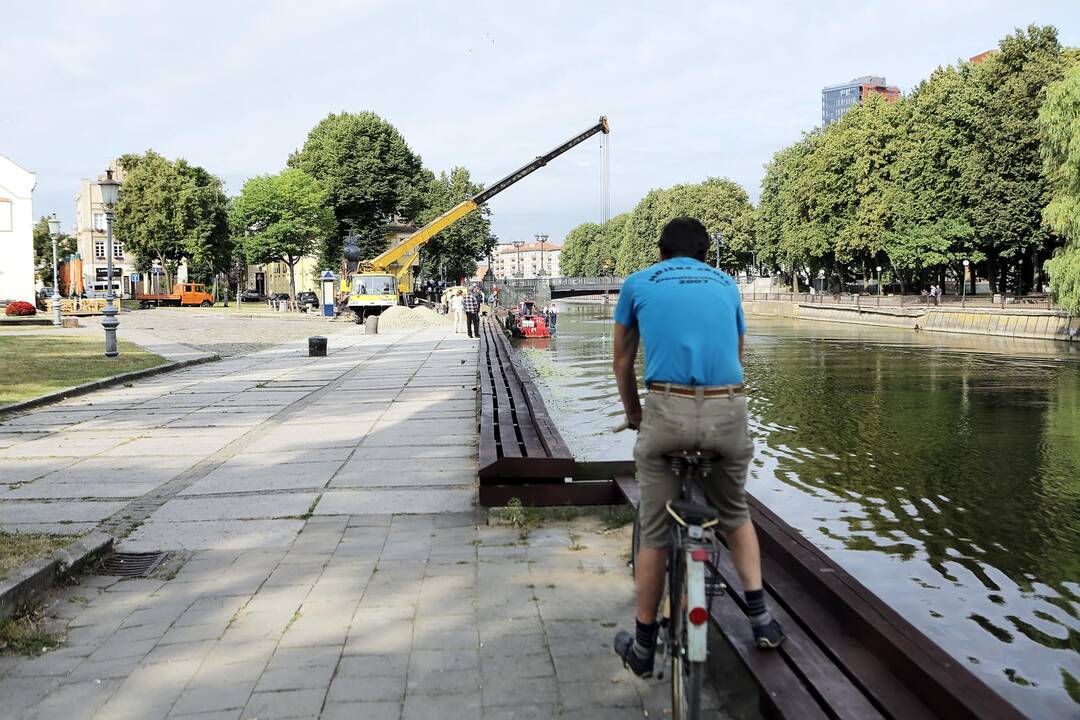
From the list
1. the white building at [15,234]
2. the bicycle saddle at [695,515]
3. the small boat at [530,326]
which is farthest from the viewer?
the white building at [15,234]

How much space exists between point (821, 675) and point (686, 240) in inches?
66.3

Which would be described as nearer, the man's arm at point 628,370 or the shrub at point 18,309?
the man's arm at point 628,370

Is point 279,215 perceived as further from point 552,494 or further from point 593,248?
point 593,248

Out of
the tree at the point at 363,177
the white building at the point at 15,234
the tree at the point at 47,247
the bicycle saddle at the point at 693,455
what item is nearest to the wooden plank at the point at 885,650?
the bicycle saddle at the point at 693,455

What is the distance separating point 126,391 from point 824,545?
1250 cm

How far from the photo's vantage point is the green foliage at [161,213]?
2640 inches

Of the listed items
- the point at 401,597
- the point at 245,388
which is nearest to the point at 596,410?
the point at 245,388

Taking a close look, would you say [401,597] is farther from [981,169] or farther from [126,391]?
[981,169]

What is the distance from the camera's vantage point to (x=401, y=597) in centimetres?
489

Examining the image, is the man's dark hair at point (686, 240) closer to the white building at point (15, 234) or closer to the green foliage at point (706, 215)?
the white building at point (15, 234)

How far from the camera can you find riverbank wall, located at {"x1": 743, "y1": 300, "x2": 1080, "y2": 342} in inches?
1405

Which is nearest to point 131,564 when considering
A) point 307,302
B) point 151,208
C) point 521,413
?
point 521,413

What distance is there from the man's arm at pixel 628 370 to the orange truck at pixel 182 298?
66.7 meters

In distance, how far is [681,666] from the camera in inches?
126
